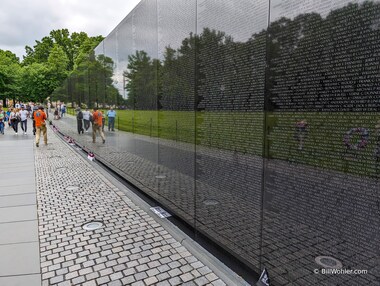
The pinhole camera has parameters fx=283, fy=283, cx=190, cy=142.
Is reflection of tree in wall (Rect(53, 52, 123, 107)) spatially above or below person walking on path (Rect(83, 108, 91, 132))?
above

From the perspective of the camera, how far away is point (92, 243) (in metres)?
4.20

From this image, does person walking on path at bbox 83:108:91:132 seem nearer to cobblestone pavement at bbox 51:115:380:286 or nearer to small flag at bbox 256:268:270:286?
cobblestone pavement at bbox 51:115:380:286

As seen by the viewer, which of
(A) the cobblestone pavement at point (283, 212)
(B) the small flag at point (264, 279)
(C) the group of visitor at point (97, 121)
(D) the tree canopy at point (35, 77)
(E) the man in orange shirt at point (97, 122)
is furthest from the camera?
(D) the tree canopy at point (35, 77)

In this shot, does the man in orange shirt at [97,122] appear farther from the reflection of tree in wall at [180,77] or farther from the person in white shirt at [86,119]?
the reflection of tree in wall at [180,77]

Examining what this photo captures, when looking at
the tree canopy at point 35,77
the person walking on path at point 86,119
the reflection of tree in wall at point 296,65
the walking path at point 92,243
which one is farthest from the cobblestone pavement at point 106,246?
the tree canopy at point 35,77

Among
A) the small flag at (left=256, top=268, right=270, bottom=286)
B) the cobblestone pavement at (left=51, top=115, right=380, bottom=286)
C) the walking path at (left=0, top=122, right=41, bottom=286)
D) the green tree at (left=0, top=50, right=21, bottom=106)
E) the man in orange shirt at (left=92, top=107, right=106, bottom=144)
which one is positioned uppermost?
the green tree at (left=0, top=50, right=21, bottom=106)

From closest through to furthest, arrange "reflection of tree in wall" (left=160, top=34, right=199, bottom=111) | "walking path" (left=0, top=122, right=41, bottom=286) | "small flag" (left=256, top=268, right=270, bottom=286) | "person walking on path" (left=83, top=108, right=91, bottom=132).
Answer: "small flag" (left=256, top=268, right=270, bottom=286) → "walking path" (left=0, top=122, right=41, bottom=286) → "reflection of tree in wall" (left=160, top=34, right=199, bottom=111) → "person walking on path" (left=83, top=108, right=91, bottom=132)

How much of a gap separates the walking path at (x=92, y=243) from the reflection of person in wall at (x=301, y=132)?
175cm

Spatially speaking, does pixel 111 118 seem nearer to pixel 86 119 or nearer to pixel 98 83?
pixel 98 83

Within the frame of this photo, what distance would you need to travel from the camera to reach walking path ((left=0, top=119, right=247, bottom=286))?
Result: 11.1 ft

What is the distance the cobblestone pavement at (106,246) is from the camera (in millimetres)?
3354

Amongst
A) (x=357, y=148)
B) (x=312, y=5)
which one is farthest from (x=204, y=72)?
(x=357, y=148)

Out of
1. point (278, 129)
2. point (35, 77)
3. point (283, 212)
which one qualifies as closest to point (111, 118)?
point (278, 129)

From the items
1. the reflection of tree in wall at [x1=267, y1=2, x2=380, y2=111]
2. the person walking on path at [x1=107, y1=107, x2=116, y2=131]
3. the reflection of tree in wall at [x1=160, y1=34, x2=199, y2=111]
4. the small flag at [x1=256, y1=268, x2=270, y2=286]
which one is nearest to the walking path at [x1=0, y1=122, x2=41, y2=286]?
the small flag at [x1=256, y1=268, x2=270, y2=286]
